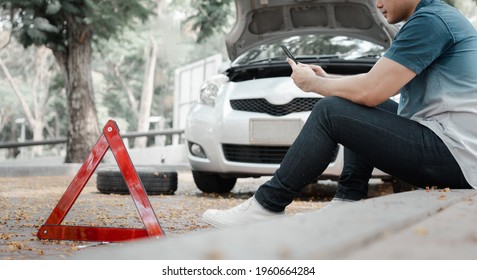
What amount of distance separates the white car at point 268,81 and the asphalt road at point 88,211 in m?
0.42

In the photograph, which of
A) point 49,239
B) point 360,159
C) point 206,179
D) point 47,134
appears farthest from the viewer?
point 47,134

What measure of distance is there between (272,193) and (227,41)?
4.59 m

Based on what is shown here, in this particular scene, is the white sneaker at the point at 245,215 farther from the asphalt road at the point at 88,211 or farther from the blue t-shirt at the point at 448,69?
the blue t-shirt at the point at 448,69

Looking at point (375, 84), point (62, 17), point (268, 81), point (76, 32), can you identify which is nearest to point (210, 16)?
point (76, 32)

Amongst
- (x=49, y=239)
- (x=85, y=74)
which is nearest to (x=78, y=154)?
(x=85, y=74)

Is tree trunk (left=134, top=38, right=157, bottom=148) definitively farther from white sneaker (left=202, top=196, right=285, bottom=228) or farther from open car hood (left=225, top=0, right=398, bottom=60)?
white sneaker (left=202, top=196, right=285, bottom=228)

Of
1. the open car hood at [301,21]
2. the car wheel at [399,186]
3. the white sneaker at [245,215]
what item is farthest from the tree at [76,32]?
the white sneaker at [245,215]

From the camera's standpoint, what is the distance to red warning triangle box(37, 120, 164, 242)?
335 centimetres

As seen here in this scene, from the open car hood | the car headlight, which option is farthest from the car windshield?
the car headlight

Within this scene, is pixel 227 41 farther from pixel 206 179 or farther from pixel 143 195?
pixel 143 195

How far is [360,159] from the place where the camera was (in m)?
3.90

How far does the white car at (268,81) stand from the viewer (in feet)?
21.2

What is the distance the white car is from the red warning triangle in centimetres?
300

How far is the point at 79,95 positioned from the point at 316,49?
23.1 feet
